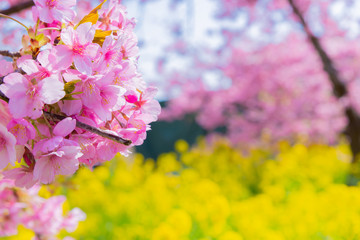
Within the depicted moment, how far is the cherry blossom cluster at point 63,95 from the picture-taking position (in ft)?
1.60

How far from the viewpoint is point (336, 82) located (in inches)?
172

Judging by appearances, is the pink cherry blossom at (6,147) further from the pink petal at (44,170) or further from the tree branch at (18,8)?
the tree branch at (18,8)

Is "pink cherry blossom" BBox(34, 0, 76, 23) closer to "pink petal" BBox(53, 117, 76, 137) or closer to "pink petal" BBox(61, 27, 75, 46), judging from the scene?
"pink petal" BBox(61, 27, 75, 46)

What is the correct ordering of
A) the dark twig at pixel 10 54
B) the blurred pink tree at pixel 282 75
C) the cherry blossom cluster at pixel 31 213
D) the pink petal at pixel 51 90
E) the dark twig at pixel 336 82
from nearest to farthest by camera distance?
the pink petal at pixel 51 90 < the dark twig at pixel 10 54 < the cherry blossom cluster at pixel 31 213 < the dark twig at pixel 336 82 < the blurred pink tree at pixel 282 75

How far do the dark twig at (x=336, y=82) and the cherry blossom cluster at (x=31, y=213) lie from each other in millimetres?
3715

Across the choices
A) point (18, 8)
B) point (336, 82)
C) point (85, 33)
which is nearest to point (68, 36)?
point (85, 33)

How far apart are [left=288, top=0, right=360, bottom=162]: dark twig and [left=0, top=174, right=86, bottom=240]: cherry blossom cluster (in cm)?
371

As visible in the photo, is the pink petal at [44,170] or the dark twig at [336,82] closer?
the pink petal at [44,170]

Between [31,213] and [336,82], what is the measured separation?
3951 millimetres

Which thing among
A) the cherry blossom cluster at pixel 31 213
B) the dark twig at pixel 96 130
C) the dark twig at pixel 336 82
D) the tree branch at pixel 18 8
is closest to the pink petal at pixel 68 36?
the dark twig at pixel 96 130

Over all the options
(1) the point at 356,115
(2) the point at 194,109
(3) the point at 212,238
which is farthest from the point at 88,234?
(2) the point at 194,109

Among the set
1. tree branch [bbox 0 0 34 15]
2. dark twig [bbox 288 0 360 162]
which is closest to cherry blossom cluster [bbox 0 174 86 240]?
tree branch [bbox 0 0 34 15]

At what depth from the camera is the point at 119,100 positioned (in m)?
0.54

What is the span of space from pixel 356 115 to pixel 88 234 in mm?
3452
